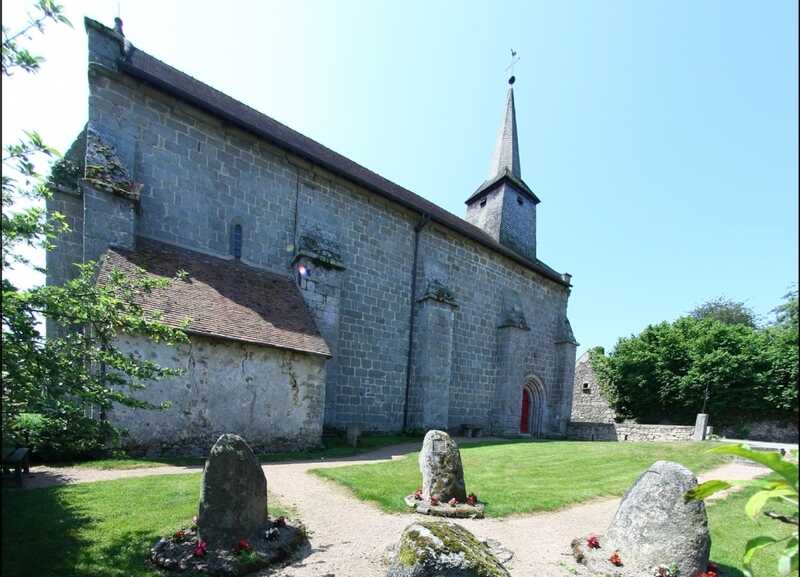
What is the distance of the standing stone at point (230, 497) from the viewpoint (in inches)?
188

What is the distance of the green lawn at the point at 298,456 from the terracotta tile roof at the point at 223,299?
8.91ft

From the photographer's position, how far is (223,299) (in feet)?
34.7

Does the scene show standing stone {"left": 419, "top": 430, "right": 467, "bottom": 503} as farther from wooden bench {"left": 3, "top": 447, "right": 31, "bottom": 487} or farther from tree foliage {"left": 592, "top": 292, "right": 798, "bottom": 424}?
tree foliage {"left": 592, "top": 292, "right": 798, "bottom": 424}

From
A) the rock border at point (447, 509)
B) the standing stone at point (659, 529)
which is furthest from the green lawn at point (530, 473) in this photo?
the standing stone at point (659, 529)

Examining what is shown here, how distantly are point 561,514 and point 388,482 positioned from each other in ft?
10.8

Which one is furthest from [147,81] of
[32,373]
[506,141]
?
[506,141]

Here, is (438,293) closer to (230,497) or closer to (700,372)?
(230,497)

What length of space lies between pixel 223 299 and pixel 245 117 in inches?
283

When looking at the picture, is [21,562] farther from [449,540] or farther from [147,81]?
[147,81]

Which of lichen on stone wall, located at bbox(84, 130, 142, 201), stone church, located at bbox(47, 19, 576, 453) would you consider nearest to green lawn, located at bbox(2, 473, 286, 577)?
stone church, located at bbox(47, 19, 576, 453)

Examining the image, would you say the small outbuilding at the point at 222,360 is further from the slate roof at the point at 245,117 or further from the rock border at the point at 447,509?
the rock border at the point at 447,509

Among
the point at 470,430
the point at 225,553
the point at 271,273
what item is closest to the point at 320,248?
the point at 271,273

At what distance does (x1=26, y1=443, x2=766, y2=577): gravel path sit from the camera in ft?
15.5

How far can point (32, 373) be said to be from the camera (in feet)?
11.8
